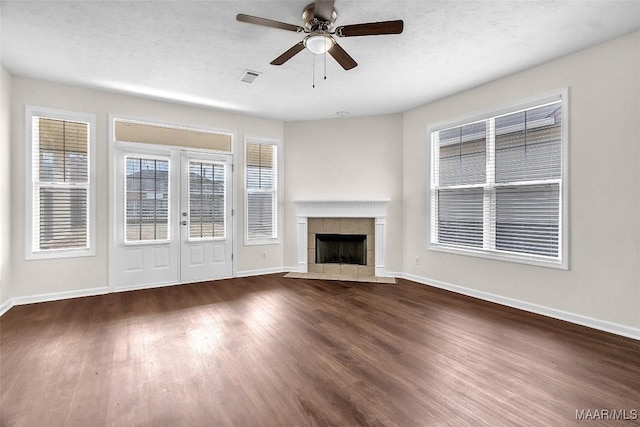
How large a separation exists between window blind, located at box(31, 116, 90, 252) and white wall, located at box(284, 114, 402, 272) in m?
3.11

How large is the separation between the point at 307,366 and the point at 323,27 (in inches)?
107

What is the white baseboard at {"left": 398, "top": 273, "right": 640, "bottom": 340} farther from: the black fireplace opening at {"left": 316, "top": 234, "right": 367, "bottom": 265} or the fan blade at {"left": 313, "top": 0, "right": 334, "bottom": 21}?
the fan blade at {"left": 313, "top": 0, "right": 334, "bottom": 21}

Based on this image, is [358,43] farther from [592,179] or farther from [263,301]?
[263,301]

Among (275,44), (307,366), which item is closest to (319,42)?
(275,44)

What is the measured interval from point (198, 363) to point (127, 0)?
295cm

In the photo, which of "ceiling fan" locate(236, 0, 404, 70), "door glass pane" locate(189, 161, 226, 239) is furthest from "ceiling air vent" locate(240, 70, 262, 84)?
"door glass pane" locate(189, 161, 226, 239)

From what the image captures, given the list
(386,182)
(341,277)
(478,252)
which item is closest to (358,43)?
(386,182)

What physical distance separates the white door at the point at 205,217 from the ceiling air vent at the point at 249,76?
170 cm

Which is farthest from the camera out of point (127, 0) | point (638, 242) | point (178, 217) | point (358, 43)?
point (178, 217)

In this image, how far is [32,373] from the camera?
89.4 inches

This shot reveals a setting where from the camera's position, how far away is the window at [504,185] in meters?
3.48

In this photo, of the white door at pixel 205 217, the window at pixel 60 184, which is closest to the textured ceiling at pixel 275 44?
the window at pixel 60 184

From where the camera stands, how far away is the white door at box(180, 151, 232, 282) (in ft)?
16.4

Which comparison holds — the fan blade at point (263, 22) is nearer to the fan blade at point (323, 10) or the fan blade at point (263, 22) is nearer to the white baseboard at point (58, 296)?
the fan blade at point (323, 10)
